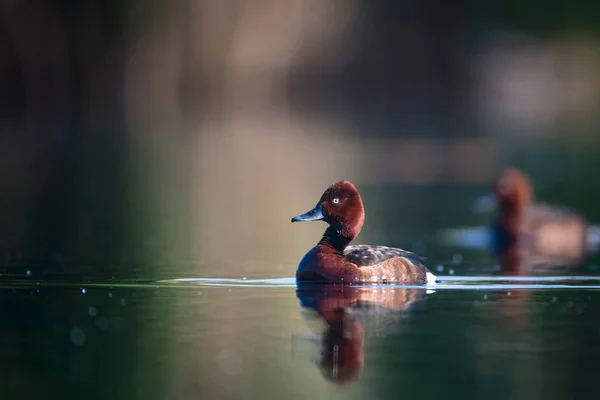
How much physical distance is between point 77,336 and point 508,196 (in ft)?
29.9

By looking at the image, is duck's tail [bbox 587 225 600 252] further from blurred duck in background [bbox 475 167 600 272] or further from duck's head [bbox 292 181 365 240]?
duck's head [bbox 292 181 365 240]

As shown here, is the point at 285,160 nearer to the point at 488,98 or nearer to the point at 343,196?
the point at 343,196

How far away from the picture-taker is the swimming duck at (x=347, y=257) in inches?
404

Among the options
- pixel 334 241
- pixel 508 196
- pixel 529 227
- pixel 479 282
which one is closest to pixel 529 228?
pixel 529 227

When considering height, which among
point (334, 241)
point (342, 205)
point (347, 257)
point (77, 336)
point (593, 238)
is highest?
point (342, 205)

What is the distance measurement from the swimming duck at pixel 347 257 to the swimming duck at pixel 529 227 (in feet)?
11.3

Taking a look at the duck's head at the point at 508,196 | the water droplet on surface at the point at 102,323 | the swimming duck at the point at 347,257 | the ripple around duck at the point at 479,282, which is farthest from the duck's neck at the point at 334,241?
the duck's head at the point at 508,196

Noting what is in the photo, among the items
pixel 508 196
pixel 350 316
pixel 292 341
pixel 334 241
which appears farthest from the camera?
pixel 508 196

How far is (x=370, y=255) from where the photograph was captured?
1029cm

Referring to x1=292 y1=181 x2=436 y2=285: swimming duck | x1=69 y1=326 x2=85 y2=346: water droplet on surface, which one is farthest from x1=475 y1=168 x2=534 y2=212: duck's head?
x1=69 y1=326 x2=85 y2=346: water droplet on surface

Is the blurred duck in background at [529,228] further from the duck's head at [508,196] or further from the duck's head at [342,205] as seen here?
the duck's head at [342,205]

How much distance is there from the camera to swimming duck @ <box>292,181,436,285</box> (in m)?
10.3

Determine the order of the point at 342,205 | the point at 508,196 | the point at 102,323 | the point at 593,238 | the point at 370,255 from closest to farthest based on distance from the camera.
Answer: the point at 102,323, the point at 370,255, the point at 342,205, the point at 593,238, the point at 508,196

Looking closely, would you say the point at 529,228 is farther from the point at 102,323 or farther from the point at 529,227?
the point at 102,323
